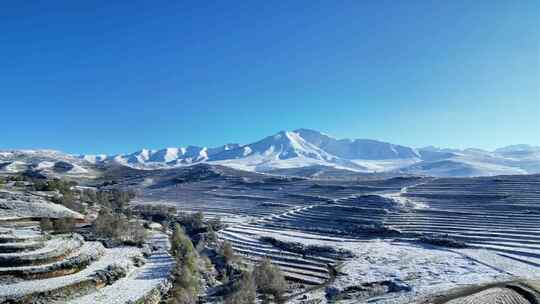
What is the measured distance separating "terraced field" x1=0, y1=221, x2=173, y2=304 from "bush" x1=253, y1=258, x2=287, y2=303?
670 centimetres

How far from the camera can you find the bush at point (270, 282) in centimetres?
2819

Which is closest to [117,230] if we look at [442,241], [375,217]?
[442,241]

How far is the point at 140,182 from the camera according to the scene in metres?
130

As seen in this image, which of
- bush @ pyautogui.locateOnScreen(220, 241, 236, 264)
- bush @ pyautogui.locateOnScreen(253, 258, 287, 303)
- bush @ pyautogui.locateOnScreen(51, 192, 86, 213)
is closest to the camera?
bush @ pyautogui.locateOnScreen(253, 258, 287, 303)

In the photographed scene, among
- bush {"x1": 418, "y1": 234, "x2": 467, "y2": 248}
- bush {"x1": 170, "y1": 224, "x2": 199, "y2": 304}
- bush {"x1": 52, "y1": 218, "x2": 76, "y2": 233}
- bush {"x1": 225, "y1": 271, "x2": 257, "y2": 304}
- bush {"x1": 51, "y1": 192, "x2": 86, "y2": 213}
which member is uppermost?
bush {"x1": 51, "y1": 192, "x2": 86, "y2": 213}

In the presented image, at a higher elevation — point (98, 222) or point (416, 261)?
point (98, 222)

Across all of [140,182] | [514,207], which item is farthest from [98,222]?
[140,182]

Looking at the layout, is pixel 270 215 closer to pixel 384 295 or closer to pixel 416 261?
pixel 416 261

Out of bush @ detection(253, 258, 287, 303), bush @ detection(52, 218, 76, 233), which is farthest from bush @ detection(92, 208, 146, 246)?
bush @ detection(253, 258, 287, 303)

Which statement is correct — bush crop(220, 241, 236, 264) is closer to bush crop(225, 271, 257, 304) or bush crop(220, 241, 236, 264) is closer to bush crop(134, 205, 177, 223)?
bush crop(225, 271, 257, 304)

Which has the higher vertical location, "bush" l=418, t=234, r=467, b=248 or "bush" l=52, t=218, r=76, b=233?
"bush" l=52, t=218, r=76, b=233

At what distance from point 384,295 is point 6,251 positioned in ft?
80.5

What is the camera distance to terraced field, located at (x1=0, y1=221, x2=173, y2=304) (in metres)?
21.4

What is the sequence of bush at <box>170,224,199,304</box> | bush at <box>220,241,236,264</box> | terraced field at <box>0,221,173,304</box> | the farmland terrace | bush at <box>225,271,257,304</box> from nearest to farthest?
terraced field at <box>0,221,173,304</box> → bush at <box>225,271,257,304</box> → bush at <box>170,224,199,304</box> → bush at <box>220,241,236,264</box> → the farmland terrace
